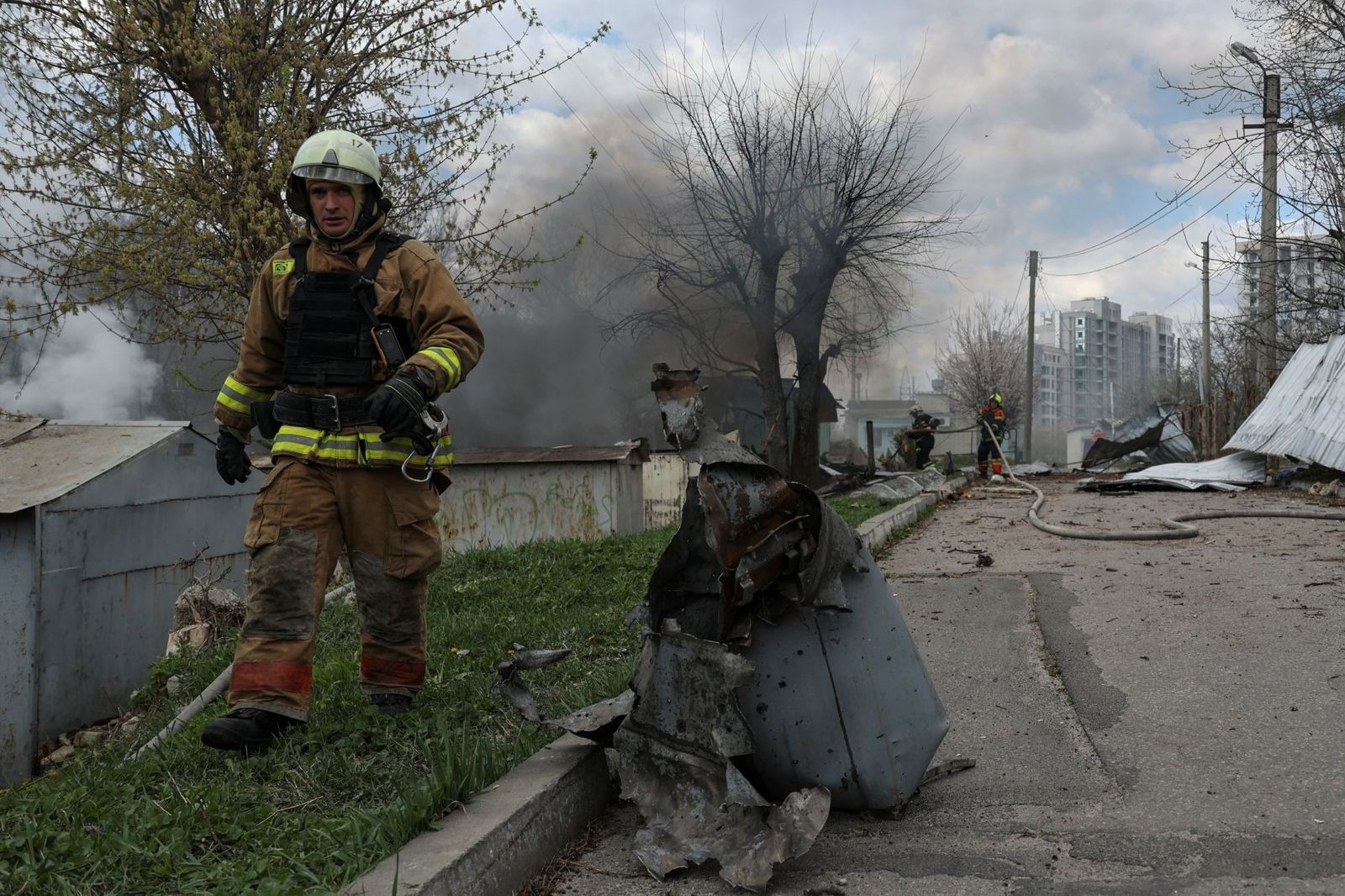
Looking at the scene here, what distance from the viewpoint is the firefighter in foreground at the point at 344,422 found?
2920mm

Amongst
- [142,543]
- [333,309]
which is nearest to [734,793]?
[333,309]

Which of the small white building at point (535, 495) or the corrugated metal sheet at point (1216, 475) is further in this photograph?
the small white building at point (535, 495)

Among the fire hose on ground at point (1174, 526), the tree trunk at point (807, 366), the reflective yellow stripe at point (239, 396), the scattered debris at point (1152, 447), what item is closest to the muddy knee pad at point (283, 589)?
the reflective yellow stripe at point (239, 396)

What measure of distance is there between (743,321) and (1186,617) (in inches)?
605

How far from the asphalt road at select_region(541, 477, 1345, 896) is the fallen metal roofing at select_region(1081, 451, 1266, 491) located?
7.42 metres

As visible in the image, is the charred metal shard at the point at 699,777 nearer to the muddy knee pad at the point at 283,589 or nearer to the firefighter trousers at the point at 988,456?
the muddy knee pad at the point at 283,589

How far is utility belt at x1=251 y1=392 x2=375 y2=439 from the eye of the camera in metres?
3.05

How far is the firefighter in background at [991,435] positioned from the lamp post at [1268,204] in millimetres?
4109

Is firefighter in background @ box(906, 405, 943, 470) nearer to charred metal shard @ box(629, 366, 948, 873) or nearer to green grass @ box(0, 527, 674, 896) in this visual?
green grass @ box(0, 527, 674, 896)

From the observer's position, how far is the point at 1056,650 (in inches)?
165

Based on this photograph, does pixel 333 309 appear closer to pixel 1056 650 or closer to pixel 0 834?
pixel 0 834

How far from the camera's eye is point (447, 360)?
120 inches

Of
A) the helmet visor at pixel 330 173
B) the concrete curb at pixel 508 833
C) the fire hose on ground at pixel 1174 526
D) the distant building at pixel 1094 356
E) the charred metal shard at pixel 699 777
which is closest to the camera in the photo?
the concrete curb at pixel 508 833

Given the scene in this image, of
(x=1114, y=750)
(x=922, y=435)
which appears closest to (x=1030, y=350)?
(x=922, y=435)
